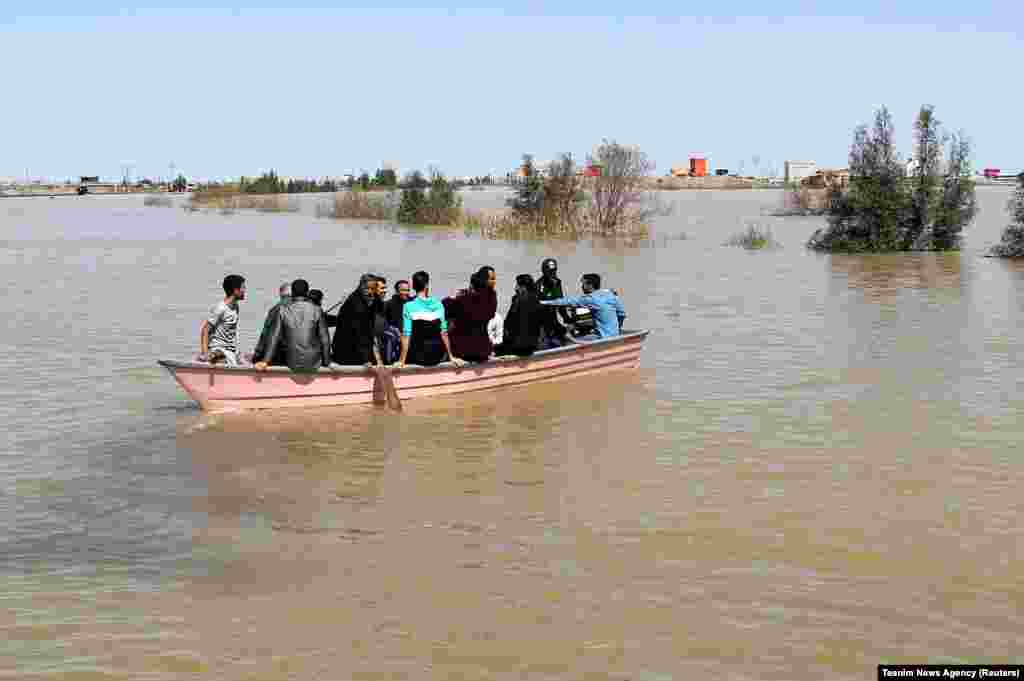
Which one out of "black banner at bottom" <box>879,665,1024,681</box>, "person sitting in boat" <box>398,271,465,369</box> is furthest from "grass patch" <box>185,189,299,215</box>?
Result: "black banner at bottom" <box>879,665,1024,681</box>

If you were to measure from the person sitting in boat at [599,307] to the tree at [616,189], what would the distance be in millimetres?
32879

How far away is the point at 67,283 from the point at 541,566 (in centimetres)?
2854

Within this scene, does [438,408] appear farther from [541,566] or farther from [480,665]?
[480,665]

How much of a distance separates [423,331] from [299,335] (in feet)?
Result: 5.70

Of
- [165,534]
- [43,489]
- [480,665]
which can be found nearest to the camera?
[480,665]

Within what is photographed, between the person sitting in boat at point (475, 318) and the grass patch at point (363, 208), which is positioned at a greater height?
the grass patch at point (363, 208)

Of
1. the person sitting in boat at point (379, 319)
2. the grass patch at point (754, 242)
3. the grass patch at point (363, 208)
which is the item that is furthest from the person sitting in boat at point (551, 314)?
the grass patch at point (363, 208)

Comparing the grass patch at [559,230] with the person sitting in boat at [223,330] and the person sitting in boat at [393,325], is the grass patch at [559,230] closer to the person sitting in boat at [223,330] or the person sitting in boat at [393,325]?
the person sitting in boat at [393,325]

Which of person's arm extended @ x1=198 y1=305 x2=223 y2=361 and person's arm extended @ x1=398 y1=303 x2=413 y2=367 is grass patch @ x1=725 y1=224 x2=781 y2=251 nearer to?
person's arm extended @ x1=398 y1=303 x2=413 y2=367

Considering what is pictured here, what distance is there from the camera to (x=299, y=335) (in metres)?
14.0

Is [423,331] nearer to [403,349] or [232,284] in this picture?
[403,349]

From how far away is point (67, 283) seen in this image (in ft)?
112

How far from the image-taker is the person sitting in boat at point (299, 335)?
1393 centimetres

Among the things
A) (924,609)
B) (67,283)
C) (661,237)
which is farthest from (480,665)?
(661,237)
